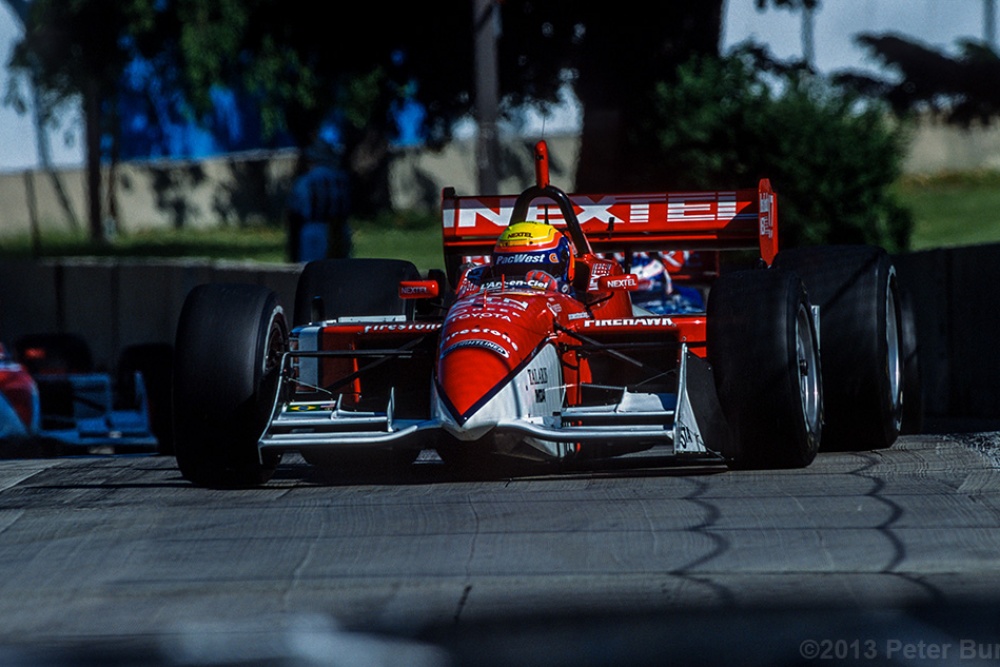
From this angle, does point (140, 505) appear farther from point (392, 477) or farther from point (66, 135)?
point (66, 135)

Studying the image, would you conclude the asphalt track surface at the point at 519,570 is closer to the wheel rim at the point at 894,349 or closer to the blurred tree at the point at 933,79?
the wheel rim at the point at 894,349

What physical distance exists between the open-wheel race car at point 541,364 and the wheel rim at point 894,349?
20 millimetres

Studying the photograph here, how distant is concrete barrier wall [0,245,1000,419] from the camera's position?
13.0 m

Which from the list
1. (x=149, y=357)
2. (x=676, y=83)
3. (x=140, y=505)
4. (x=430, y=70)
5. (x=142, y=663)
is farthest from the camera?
(x=430, y=70)

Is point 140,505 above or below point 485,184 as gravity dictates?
below

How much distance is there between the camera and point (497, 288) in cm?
816

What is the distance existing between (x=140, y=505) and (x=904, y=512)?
3075 mm

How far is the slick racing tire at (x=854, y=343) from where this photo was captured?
839 cm

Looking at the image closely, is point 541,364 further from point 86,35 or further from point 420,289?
point 86,35

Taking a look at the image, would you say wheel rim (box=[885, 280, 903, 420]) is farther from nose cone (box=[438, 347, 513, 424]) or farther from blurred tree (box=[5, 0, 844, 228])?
blurred tree (box=[5, 0, 844, 228])

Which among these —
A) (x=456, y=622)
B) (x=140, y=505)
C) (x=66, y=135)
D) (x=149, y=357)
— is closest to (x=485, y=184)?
(x=149, y=357)

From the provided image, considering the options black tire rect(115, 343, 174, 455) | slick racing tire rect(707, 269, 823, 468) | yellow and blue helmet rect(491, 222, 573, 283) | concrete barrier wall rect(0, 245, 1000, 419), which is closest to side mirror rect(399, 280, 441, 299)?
yellow and blue helmet rect(491, 222, 573, 283)

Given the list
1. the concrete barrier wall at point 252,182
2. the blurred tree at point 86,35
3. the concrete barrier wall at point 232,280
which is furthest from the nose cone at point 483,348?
the concrete barrier wall at point 252,182

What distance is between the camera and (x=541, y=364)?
24.6ft
